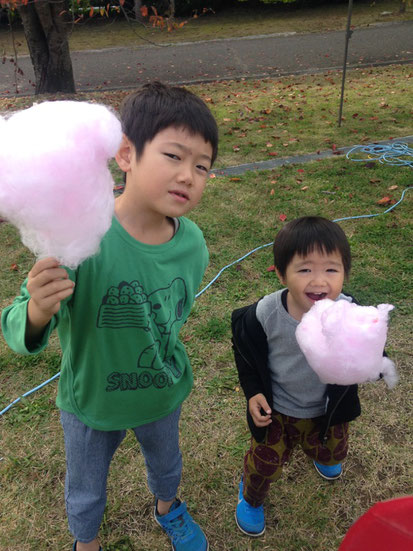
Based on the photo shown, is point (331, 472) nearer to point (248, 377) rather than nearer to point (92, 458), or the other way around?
point (248, 377)

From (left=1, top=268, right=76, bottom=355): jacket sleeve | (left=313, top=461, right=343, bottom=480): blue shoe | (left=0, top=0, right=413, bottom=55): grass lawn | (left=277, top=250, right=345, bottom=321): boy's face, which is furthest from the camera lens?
(left=0, top=0, right=413, bottom=55): grass lawn

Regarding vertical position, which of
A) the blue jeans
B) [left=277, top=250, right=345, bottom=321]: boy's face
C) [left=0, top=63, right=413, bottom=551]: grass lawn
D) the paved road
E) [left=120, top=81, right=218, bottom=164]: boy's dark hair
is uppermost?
[left=120, top=81, right=218, bottom=164]: boy's dark hair

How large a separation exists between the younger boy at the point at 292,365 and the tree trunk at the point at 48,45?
8689 millimetres

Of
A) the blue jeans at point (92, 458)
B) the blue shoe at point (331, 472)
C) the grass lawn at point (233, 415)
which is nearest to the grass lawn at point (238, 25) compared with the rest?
the grass lawn at point (233, 415)

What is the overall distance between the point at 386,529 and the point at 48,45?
33.5 ft

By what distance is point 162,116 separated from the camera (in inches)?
56.3

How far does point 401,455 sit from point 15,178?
229 centimetres

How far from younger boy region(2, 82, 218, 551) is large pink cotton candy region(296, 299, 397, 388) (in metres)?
0.47

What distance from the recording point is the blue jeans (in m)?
1.60

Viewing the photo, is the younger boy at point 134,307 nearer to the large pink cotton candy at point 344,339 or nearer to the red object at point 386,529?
the large pink cotton candy at point 344,339

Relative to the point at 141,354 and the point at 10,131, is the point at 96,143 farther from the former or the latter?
the point at 141,354

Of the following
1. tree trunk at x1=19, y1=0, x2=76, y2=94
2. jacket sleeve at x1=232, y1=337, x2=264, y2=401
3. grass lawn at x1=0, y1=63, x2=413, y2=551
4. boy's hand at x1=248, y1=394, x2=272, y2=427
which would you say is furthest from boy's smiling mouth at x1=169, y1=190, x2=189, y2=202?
tree trunk at x1=19, y1=0, x2=76, y2=94

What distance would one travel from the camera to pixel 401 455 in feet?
7.79

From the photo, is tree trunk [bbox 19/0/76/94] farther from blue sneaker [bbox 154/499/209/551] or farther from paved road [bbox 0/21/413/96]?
blue sneaker [bbox 154/499/209/551]
